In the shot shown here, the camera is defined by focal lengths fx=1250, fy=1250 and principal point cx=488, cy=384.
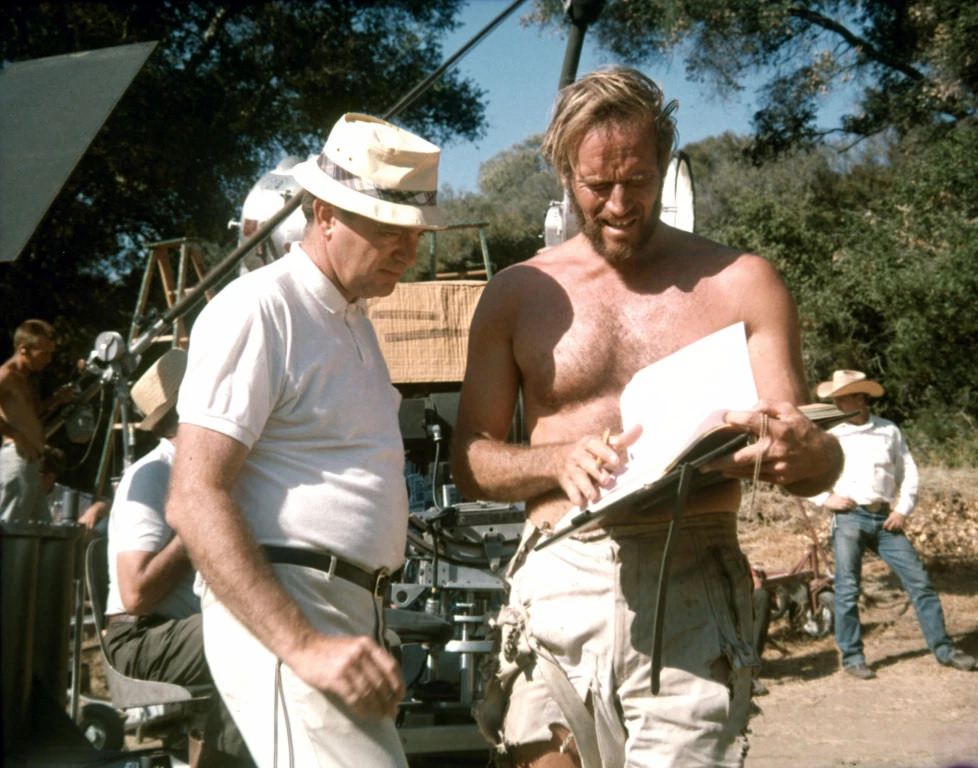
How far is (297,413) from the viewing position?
96.6 inches

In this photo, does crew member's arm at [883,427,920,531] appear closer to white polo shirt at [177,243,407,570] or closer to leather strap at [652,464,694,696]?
leather strap at [652,464,694,696]

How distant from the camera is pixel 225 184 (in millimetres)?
18734

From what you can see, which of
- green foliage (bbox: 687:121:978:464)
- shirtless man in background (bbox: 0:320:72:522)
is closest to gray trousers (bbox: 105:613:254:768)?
shirtless man in background (bbox: 0:320:72:522)

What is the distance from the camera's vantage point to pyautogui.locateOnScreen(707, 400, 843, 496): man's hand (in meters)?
2.52

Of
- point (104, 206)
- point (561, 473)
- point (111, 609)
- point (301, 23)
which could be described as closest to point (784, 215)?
point (301, 23)

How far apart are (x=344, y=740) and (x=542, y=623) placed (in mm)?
774

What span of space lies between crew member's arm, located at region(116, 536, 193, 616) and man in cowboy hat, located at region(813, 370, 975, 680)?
594 centimetres

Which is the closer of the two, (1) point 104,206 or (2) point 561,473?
(2) point 561,473

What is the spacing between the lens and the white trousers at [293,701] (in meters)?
2.35

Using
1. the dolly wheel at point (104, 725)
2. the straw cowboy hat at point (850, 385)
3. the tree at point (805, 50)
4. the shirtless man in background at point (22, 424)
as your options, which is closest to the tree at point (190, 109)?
the tree at point (805, 50)

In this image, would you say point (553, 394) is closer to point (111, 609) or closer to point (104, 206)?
point (111, 609)

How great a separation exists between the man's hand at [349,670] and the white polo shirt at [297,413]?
9.8 inches

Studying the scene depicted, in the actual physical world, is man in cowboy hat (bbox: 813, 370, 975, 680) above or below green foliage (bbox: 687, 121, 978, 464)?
below

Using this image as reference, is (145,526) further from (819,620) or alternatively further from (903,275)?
(903,275)
